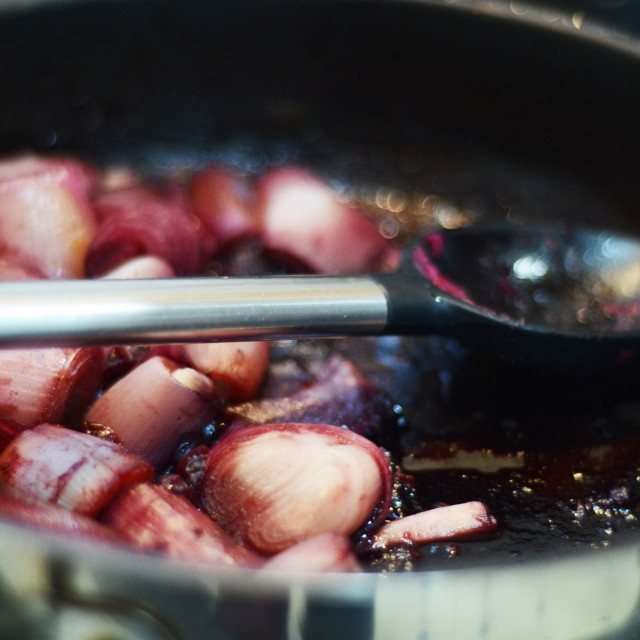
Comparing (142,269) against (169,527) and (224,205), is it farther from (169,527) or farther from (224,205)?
(169,527)

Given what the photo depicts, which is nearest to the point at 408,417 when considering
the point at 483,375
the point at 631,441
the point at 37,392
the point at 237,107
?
the point at 483,375

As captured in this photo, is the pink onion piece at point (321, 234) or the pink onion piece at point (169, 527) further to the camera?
the pink onion piece at point (321, 234)

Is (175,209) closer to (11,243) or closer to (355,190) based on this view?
(11,243)

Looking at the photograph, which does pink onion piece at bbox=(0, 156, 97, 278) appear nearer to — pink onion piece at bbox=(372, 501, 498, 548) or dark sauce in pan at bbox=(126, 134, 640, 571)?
dark sauce in pan at bbox=(126, 134, 640, 571)

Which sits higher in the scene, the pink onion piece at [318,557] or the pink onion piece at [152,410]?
the pink onion piece at [152,410]

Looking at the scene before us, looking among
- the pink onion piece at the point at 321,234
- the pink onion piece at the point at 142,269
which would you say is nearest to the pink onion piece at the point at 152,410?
the pink onion piece at the point at 142,269

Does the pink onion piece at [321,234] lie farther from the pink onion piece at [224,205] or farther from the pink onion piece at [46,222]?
the pink onion piece at [46,222]

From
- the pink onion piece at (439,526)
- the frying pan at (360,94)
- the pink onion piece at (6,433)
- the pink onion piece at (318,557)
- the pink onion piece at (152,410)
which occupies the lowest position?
the pink onion piece at (318,557)
